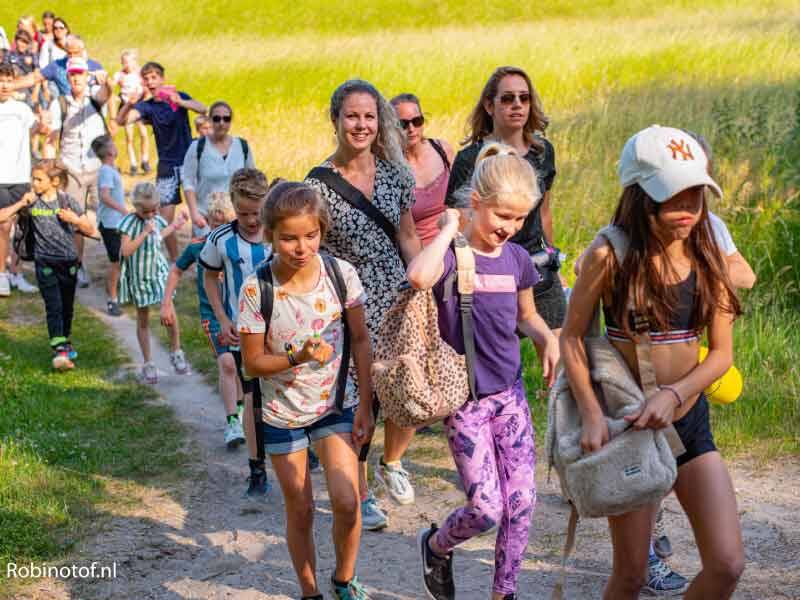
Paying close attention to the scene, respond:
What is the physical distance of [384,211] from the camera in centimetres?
540

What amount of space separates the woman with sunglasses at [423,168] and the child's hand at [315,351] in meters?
2.86

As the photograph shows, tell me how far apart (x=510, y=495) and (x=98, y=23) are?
36884 millimetres

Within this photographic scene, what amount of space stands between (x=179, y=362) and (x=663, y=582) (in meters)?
5.23

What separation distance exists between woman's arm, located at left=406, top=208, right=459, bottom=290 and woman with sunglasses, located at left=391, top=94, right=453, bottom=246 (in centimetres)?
267

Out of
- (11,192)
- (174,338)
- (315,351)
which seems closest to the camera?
(315,351)

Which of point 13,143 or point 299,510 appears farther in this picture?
point 13,143

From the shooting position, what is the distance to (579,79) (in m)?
17.7

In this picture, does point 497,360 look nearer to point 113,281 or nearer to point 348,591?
point 348,591

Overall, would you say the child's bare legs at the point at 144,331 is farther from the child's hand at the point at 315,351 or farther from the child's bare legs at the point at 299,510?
the child's hand at the point at 315,351

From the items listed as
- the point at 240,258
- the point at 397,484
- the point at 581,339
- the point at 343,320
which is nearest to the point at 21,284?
the point at 240,258

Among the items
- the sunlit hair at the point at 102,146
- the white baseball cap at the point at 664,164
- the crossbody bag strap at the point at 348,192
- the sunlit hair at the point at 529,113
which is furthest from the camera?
the sunlit hair at the point at 102,146

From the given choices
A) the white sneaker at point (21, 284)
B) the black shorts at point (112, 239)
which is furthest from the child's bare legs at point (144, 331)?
the white sneaker at point (21, 284)

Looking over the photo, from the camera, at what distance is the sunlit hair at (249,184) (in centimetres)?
602

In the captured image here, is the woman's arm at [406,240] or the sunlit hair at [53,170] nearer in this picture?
the woman's arm at [406,240]
